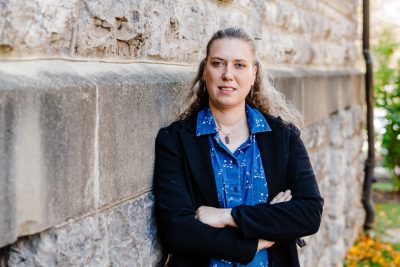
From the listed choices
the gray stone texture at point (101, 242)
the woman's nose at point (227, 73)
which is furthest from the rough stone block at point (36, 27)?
the woman's nose at point (227, 73)

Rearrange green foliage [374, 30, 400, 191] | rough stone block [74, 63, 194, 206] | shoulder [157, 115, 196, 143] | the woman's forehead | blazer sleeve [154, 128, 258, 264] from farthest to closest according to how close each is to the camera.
Answer: green foliage [374, 30, 400, 191] < the woman's forehead < shoulder [157, 115, 196, 143] < blazer sleeve [154, 128, 258, 264] < rough stone block [74, 63, 194, 206]

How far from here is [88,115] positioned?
173 cm

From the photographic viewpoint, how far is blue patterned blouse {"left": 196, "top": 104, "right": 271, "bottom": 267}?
2.31 m

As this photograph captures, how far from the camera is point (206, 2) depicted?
110 inches

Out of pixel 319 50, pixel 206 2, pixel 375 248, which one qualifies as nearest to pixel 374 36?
pixel 375 248

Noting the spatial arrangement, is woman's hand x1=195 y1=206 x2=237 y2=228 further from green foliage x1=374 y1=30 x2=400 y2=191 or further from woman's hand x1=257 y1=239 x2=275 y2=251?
green foliage x1=374 y1=30 x2=400 y2=191

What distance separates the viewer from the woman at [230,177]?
7.24 ft

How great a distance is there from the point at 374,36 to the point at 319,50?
38.4 ft

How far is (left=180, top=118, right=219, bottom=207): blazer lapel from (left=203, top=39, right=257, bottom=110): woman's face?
210 millimetres

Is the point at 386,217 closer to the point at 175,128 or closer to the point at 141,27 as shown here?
the point at 175,128

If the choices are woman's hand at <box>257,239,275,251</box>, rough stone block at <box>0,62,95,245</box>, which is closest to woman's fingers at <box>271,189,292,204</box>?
woman's hand at <box>257,239,275,251</box>

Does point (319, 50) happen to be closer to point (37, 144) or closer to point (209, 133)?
point (209, 133)

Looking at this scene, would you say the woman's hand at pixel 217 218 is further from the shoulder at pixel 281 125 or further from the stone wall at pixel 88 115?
the shoulder at pixel 281 125

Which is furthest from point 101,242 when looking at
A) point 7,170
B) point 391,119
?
point 391,119
